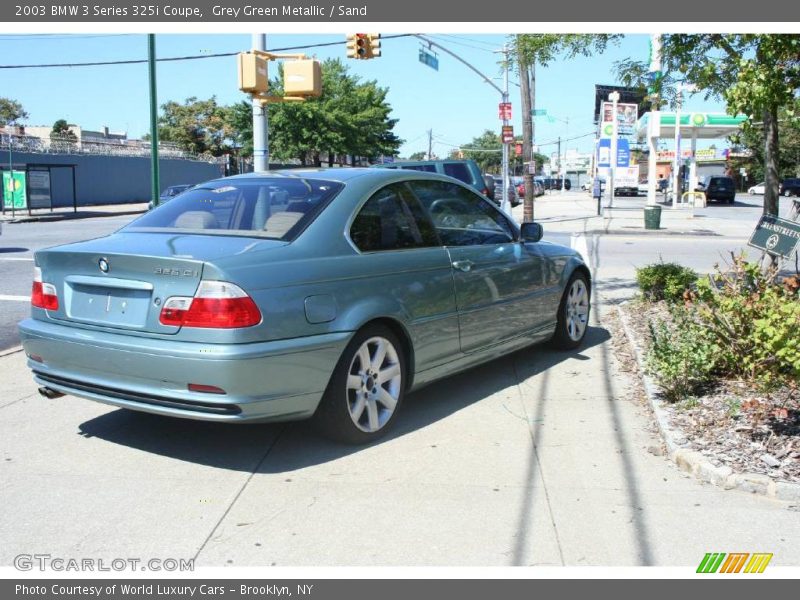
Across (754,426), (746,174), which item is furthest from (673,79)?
(746,174)

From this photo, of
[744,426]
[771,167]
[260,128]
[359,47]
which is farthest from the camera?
[359,47]

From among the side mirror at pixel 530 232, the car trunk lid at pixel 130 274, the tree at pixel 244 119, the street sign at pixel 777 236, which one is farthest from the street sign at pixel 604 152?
the car trunk lid at pixel 130 274

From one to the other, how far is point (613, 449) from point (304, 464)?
1.87 meters

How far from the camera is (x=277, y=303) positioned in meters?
4.32

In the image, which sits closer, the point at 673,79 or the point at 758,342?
the point at 758,342

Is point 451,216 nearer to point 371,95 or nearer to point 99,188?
point 99,188

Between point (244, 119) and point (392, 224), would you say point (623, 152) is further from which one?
point (392, 224)

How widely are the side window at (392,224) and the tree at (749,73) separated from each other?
2793mm

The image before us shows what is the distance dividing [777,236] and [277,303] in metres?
4.13

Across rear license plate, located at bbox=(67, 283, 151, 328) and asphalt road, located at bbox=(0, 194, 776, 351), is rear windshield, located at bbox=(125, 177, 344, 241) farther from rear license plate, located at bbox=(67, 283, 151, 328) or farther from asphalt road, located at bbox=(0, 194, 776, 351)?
asphalt road, located at bbox=(0, 194, 776, 351)

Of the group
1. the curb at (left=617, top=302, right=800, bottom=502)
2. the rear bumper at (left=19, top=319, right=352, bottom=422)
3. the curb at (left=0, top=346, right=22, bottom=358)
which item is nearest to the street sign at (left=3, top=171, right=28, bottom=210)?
the curb at (left=0, top=346, right=22, bottom=358)

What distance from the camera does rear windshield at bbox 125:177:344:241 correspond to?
4.91 meters

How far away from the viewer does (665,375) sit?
18.2 feet

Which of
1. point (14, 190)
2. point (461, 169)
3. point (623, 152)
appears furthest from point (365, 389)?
point (623, 152)
